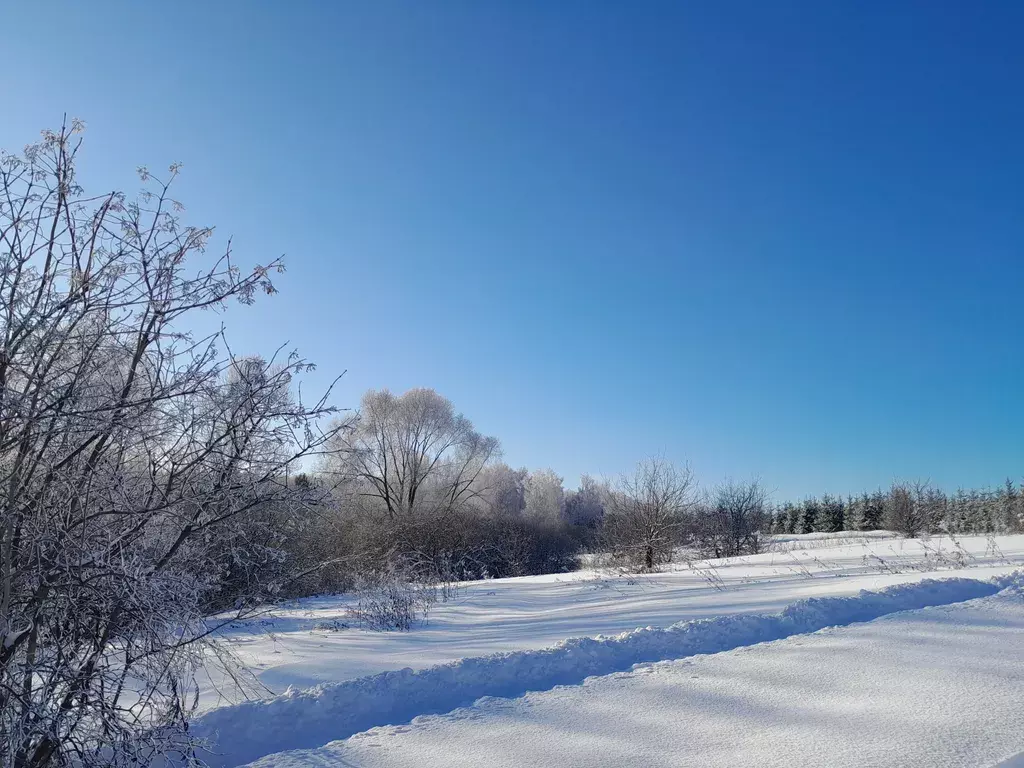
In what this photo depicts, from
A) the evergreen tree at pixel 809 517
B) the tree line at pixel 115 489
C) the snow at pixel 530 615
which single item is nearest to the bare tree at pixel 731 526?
the snow at pixel 530 615

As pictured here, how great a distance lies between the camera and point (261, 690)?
520 centimetres

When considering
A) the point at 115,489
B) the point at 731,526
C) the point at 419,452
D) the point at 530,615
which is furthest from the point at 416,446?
the point at 115,489

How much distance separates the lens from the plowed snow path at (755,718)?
316 centimetres

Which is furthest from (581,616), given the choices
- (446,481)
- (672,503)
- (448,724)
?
(446,481)

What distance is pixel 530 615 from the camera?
9.59 m

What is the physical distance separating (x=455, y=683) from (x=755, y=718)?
2.36m

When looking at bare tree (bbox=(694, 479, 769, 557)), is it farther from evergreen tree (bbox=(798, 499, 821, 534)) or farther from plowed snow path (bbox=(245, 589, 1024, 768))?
evergreen tree (bbox=(798, 499, 821, 534))

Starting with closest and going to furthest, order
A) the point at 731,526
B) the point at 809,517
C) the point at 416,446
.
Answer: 1. the point at 731,526
2. the point at 416,446
3. the point at 809,517

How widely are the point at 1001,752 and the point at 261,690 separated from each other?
485 cm

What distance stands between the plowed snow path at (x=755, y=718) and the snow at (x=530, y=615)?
1325mm

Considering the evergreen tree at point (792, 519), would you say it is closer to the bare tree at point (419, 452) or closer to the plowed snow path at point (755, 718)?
the bare tree at point (419, 452)

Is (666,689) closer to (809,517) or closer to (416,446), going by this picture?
(416,446)

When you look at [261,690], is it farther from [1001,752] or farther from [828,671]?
[1001,752]

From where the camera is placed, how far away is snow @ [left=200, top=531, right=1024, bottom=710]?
601 cm
